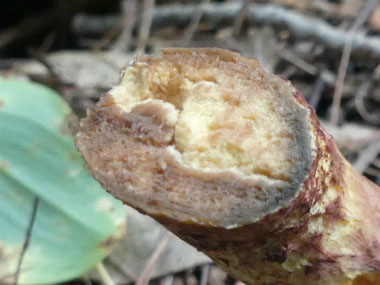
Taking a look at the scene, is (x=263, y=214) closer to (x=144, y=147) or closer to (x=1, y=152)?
(x=144, y=147)

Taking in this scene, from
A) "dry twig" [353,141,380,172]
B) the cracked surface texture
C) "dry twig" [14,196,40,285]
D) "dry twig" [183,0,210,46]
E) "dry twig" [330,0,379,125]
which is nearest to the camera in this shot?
the cracked surface texture

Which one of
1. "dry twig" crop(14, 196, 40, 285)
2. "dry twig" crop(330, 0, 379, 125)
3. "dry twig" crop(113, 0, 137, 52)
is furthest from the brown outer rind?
"dry twig" crop(113, 0, 137, 52)

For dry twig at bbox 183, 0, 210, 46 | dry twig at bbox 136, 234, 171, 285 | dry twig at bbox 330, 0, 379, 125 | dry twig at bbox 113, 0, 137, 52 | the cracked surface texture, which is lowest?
dry twig at bbox 136, 234, 171, 285

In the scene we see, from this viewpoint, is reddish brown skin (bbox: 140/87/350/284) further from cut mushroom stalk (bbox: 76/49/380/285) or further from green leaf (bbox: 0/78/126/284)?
green leaf (bbox: 0/78/126/284)

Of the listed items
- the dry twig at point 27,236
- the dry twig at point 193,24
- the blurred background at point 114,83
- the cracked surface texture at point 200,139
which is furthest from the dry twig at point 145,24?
the cracked surface texture at point 200,139

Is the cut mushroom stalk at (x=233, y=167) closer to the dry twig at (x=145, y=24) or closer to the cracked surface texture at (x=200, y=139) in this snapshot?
the cracked surface texture at (x=200, y=139)

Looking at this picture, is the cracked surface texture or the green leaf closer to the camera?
the cracked surface texture

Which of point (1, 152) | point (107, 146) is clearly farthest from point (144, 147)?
point (1, 152)

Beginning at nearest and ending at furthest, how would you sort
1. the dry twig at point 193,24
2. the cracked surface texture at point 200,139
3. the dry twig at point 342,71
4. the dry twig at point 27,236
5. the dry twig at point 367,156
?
1. the cracked surface texture at point 200,139
2. the dry twig at point 27,236
3. the dry twig at point 367,156
4. the dry twig at point 342,71
5. the dry twig at point 193,24
